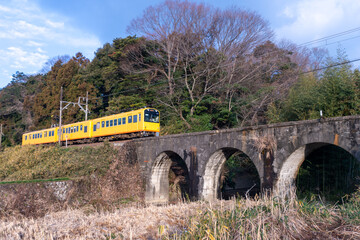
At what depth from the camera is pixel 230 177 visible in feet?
52.9

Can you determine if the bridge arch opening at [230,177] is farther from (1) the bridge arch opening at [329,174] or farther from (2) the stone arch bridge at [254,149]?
(1) the bridge arch opening at [329,174]

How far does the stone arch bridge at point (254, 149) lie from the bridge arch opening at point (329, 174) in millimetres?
665

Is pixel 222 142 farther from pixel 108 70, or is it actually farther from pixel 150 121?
pixel 108 70

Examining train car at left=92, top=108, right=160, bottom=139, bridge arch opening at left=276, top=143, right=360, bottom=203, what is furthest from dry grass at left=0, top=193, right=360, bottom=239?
→ train car at left=92, top=108, right=160, bottom=139

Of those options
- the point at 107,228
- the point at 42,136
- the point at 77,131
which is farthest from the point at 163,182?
the point at 42,136

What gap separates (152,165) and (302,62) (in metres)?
17.8

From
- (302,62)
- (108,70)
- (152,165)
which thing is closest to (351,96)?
(152,165)

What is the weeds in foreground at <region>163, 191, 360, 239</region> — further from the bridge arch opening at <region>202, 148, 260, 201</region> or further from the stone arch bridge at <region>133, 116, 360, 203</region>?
the bridge arch opening at <region>202, 148, 260, 201</region>

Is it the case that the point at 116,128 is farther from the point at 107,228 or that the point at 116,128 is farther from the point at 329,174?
the point at 107,228

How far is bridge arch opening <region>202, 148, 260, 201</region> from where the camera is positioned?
40.4 feet

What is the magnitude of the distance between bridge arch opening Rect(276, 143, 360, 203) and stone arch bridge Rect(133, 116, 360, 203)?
2.18 ft

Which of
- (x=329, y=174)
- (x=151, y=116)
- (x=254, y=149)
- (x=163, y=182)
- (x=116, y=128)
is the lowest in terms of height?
(x=163, y=182)

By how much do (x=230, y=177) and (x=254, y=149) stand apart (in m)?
6.30

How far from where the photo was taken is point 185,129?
1986 centimetres
